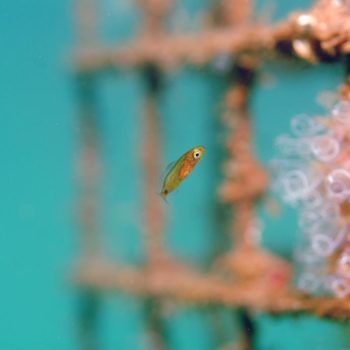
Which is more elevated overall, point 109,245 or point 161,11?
point 161,11

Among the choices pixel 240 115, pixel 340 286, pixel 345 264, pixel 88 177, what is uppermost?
pixel 240 115

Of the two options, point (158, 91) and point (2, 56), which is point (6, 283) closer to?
point (2, 56)

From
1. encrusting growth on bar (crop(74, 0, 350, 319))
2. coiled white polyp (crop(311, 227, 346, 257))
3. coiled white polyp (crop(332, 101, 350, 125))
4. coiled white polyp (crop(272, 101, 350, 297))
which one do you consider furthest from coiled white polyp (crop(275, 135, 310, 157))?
coiled white polyp (crop(311, 227, 346, 257))

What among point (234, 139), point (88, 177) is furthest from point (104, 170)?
point (234, 139)

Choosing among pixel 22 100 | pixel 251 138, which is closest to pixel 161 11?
pixel 251 138

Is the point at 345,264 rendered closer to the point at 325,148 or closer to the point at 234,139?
the point at 325,148

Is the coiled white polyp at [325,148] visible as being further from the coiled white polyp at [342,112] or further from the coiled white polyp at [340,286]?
the coiled white polyp at [340,286]

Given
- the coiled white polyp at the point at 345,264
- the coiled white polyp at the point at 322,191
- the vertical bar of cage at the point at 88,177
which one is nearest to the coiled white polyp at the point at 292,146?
the coiled white polyp at the point at 322,191
